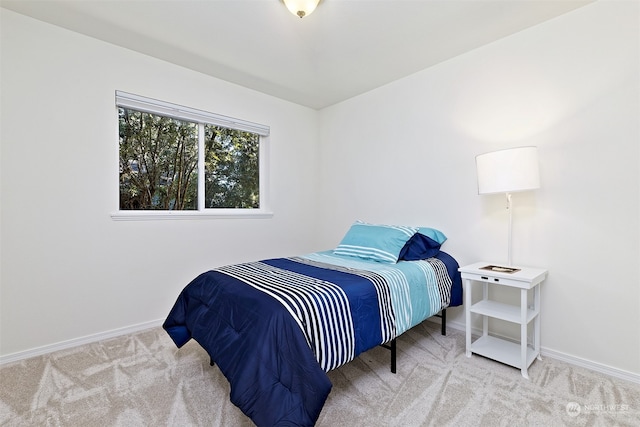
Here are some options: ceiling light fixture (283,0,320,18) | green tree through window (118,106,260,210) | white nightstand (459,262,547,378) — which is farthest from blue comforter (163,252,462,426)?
ceiling light fixture (283,0,320,18)

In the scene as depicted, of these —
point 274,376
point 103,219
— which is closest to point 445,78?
point 274,376

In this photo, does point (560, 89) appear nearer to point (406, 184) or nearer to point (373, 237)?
point (406, 184)

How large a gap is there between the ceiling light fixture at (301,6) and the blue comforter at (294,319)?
1700 mm

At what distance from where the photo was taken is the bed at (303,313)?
4.20 ft

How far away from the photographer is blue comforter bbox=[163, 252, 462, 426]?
1.28 meters

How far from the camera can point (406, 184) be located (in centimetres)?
304

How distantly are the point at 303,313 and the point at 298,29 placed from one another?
6.68ft

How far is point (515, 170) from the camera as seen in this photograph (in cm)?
198

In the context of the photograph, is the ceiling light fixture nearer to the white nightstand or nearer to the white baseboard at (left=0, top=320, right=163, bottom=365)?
the white nightstand

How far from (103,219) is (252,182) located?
153 centimetres

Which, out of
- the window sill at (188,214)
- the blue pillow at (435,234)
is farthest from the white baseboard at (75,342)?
the blue pillow at (435,234)

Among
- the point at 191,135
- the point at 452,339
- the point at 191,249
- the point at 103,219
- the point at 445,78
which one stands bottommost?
the point at 452,339

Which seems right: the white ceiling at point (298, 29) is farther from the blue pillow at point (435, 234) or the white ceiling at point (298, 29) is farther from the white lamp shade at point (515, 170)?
the blue pillow at point (435, 234)

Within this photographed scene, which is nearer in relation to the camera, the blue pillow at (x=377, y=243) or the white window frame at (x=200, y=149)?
the blue pillow at (x=377, y=243)
